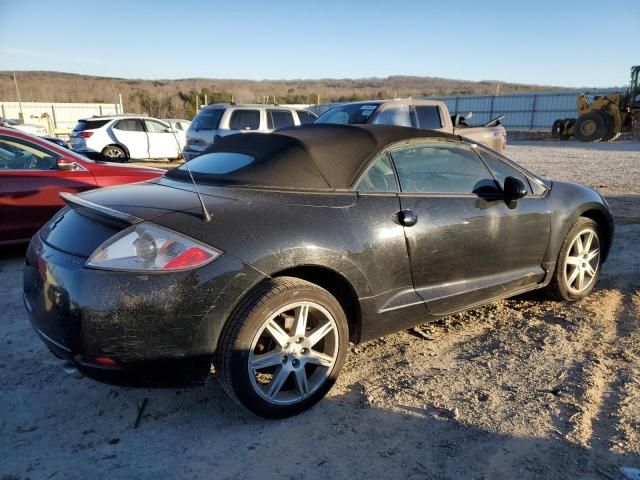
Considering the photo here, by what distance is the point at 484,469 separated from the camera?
2.27 meters

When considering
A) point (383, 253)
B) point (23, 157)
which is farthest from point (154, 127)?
point (383, 253)

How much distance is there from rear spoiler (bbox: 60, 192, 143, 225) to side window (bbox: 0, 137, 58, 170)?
3.22 metres

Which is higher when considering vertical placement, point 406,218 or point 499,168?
point 499,168

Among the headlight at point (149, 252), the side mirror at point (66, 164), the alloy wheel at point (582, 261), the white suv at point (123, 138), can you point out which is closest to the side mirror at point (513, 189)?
the alloy wheel at point (582, 261)

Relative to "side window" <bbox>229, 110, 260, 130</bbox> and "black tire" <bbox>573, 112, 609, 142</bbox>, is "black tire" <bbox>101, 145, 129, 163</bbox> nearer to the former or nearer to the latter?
"side window" <bbox>229, 110, 260, 130</bbox>

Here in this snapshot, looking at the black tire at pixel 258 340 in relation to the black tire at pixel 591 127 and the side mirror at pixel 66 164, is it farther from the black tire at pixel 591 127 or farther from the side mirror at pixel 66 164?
the black tire at pixel 591 127

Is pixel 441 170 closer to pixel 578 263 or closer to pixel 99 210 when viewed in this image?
pixel 578 263

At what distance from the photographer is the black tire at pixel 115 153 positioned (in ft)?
50.1

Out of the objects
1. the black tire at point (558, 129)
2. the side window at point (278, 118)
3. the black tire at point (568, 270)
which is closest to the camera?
the black tire at point (568, 270)

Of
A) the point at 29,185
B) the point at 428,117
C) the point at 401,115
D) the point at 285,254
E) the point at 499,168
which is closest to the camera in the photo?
the point at 285,254

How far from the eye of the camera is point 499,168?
3.79 meters

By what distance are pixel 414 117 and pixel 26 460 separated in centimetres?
869

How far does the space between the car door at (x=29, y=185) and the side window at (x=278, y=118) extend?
702 cm

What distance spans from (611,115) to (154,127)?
2145 cm
